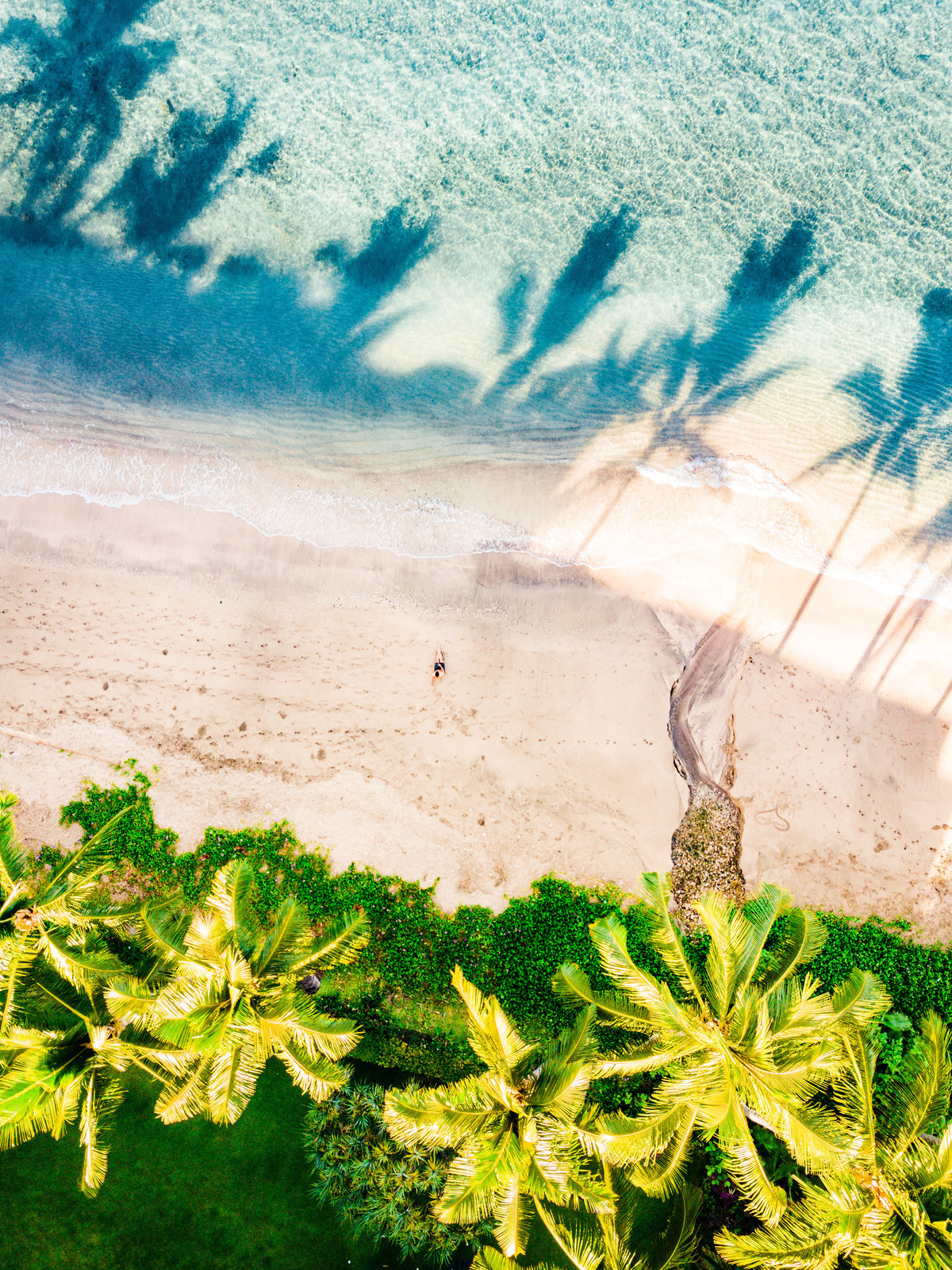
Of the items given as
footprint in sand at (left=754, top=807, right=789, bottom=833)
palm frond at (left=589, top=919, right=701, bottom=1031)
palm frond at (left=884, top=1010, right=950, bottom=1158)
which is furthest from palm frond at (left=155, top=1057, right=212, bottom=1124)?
footprint in sand at (left=754, top=807, right=789, bottom=833)

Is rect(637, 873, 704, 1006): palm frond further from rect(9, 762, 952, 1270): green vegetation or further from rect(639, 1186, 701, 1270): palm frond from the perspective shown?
rect(639, 1186, 701, 1270): palm frond

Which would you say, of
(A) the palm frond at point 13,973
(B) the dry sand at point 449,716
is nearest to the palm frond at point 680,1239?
(B) the dry sand at point 449,716

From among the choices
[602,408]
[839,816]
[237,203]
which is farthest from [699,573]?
[237,203]

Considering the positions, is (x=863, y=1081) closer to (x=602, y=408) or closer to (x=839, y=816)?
(x=839, y=816)

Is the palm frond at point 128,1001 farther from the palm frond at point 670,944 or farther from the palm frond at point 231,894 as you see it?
the palm frond at point 670,944

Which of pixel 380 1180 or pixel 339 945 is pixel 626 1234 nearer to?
pixel 380 1180
